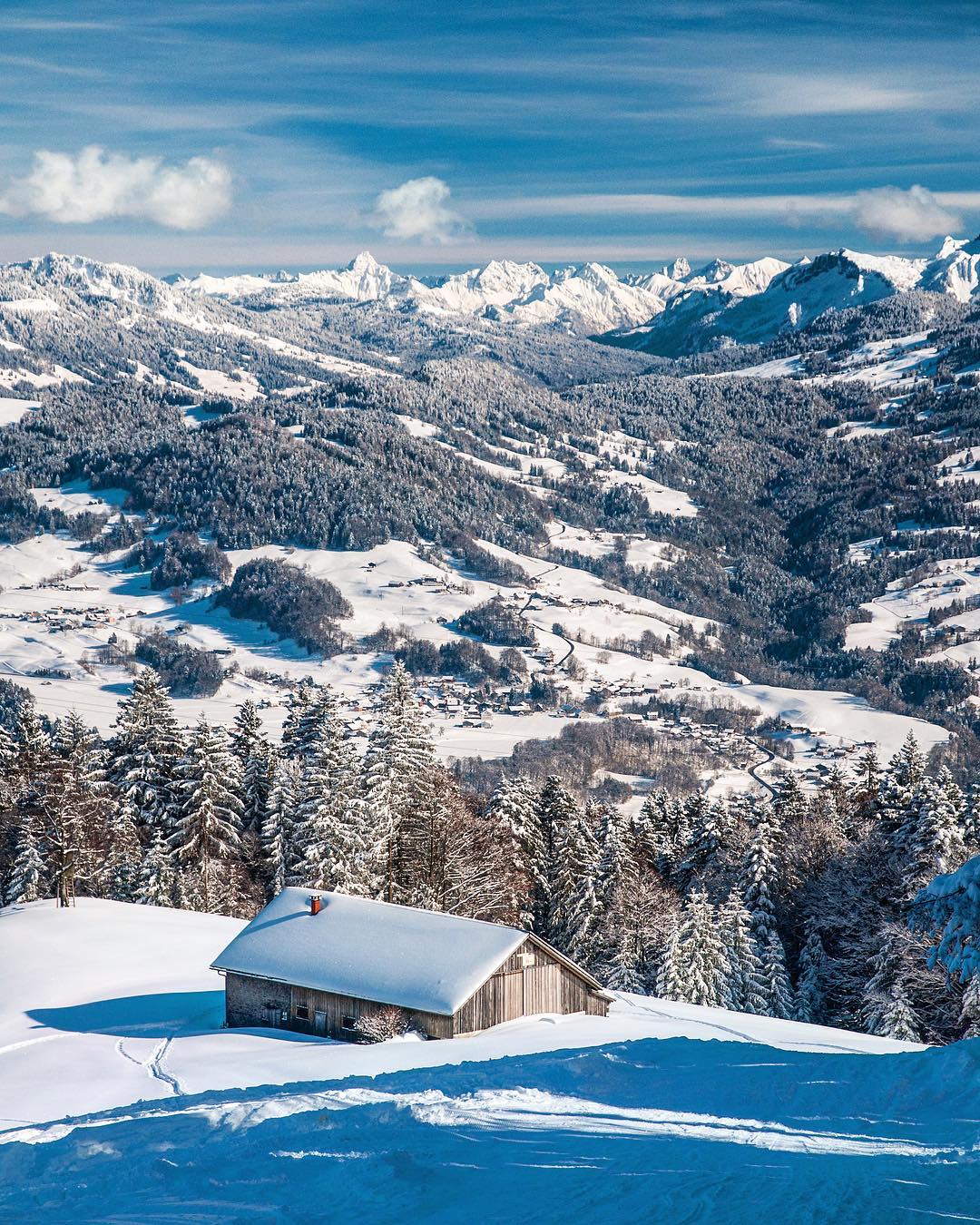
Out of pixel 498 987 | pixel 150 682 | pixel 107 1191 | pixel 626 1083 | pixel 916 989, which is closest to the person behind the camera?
pixel 107 1191

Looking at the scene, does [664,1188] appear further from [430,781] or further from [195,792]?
[195,792]

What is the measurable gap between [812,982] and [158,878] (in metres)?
31.7

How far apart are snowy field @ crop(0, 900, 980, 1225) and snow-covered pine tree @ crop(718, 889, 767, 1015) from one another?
68.9 feet

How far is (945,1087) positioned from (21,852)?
154ft

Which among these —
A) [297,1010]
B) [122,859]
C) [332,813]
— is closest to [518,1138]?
[297,1010]

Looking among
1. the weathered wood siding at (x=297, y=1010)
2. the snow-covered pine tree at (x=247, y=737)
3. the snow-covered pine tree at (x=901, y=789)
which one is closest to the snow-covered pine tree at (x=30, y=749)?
the snow-covered pine tree at (x=247, y=737)

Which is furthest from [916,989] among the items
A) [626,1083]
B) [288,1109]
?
[288,1109]

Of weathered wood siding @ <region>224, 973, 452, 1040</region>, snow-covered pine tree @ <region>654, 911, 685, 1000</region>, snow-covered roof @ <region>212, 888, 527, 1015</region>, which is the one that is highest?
snow-covered roof @ <region>212, 888, 527, 1015</region>

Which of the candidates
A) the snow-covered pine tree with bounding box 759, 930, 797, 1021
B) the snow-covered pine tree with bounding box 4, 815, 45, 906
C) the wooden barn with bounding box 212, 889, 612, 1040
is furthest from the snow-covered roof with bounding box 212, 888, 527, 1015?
the snow-covered pine tree with bounding box 4, 815, 45, 906

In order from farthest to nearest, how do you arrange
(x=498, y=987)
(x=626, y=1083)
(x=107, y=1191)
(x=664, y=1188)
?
(x=498, y=987) < (x=626, y=1083) < (x=107, y=1191) < (x=664, y=1188)

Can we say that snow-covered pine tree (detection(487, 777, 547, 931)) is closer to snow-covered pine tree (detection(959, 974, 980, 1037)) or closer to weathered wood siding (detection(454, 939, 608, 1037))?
weathered wood siding (detection(454, 939, 608, 1037))

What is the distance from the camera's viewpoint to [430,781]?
5472 centimetres

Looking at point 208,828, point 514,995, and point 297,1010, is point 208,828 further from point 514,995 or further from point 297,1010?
point 514,995

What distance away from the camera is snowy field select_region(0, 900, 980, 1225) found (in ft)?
50.0
